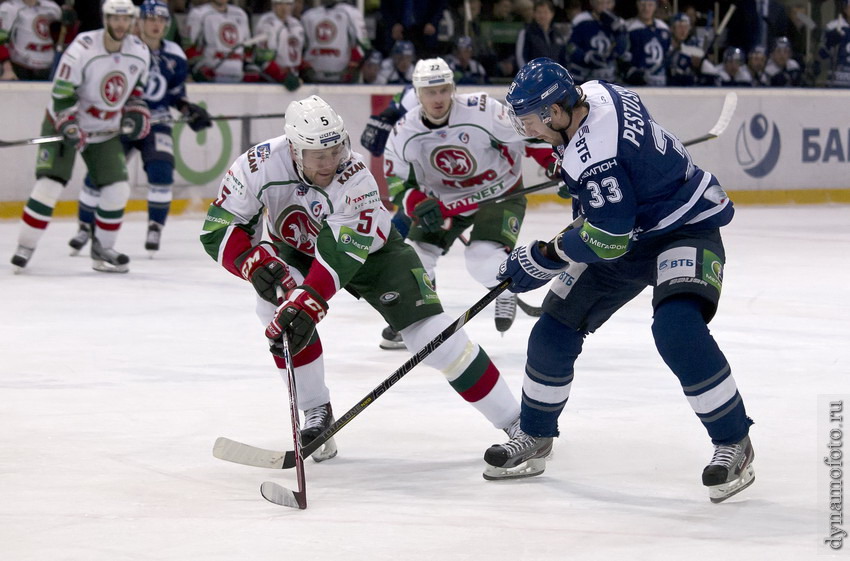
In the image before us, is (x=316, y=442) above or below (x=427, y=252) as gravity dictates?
above

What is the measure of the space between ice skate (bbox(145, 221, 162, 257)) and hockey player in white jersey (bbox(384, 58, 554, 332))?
2.74 meters

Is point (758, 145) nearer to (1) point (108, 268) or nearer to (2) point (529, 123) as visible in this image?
(1) point (108, 268)

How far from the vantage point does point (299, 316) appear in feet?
9.82

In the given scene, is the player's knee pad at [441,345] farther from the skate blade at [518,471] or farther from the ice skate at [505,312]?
the ice skate at [505,312]

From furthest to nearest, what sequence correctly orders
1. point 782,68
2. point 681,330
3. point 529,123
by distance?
point 782,68 < point 529,123 < point 681,330

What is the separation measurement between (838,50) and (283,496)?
33.6 feet

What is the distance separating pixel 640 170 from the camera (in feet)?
9.40

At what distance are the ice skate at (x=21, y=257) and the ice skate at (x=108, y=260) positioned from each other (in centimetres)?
33

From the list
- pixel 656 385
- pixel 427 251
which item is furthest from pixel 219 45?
pixel 656 385

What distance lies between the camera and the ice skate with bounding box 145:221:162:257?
743 centimetres

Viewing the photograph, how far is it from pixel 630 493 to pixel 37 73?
6961 mm

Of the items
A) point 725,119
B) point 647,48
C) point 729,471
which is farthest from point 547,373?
point 647,48

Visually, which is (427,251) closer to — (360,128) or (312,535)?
(312,535)

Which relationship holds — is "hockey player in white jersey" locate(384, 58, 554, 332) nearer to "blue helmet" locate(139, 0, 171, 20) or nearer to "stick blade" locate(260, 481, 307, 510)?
"stick blade" locate(260, 481, 307, 510)
